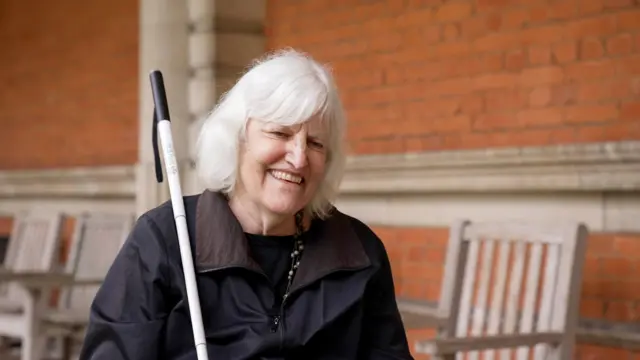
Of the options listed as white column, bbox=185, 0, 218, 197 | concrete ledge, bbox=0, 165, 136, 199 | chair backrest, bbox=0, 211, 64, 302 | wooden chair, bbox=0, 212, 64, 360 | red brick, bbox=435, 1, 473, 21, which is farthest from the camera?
concrete ledge, bbox=0, 165, 136, 199

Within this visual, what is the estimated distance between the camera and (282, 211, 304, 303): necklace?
Result: 2.22 metres

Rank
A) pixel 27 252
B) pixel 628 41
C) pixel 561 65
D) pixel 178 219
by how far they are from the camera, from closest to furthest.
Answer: pixel 178 219 → pixel 628 41 → pixel 561 65 → pixel 27 252

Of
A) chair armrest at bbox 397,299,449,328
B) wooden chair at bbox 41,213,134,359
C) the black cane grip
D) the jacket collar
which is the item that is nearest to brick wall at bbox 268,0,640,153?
chair armrest at bbox 397,299,449,328

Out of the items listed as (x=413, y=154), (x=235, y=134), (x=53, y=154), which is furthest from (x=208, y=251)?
(x=53, y=154)

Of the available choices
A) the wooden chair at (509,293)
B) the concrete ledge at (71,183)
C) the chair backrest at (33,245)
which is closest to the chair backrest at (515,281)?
the wooden chair at (509,293)

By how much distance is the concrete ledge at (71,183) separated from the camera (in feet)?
19.6

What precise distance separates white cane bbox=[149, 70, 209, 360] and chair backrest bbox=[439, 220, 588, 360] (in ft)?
4.64

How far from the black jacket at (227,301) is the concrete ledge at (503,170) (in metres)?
1.27

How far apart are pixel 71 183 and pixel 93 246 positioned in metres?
1.16

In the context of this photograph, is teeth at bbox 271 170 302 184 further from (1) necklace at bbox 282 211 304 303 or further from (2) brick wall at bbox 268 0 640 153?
(2) brick wall at bbox 268 0 640 153

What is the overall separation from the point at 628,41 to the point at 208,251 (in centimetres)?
178

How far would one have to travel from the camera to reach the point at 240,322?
7.05ft

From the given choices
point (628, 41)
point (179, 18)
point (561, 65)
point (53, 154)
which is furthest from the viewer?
point (53, 154)

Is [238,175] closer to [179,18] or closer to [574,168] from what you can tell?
[574,168]
